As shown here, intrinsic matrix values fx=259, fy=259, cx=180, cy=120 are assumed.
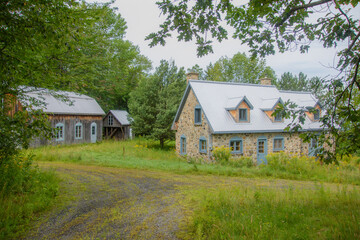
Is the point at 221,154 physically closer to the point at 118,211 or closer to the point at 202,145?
the point at 202,145

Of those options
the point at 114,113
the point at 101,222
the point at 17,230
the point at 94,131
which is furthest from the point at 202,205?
the point at 114,113

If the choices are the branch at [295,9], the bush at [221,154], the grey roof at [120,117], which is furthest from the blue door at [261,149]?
the grey roof at [120,117]

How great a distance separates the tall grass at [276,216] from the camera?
170 inches

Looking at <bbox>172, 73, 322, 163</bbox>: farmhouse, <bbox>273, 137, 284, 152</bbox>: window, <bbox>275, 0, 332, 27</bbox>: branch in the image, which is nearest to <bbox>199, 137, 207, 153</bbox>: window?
<bbox>172, 73, 322, 163</bbox>: farmhouse

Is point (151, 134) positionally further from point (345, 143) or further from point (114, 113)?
point (345, 143)

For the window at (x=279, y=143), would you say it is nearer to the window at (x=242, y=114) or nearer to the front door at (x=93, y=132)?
the window at (x=242, y=114)

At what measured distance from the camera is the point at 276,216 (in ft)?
16.7

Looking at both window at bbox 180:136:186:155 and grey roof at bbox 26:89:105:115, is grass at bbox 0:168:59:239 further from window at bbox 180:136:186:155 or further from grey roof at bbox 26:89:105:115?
grey roof at bbox 26:89:105:115

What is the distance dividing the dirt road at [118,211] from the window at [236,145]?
912 centimetres

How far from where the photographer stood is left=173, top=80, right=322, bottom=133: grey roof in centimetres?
1783

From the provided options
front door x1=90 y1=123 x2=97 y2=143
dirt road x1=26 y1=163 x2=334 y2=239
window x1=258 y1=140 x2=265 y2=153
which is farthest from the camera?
front door x1=90 y1=123 x2=97 y2=143

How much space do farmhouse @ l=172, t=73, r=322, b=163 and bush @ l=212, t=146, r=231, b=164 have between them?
685 millimetres

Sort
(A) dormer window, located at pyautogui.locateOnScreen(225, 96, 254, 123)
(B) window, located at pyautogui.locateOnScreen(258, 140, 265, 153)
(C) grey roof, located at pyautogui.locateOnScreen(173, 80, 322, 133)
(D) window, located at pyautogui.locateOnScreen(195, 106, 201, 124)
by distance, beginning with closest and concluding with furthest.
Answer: (C) grey roof, located at pyautogui.locateOnScreen(173, 80, 322, 133), (A) dormer window, located at pyautogui.locateOnScreen(225, 96, 254, 123), (B) window, located at pyautogui.locateOnScreen(258, 140, 265, 153), (D) window, located at pyautogui.locateOnScreen(195, 106, 201, 124)

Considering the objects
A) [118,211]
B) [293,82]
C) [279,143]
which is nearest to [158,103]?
[279,143]
